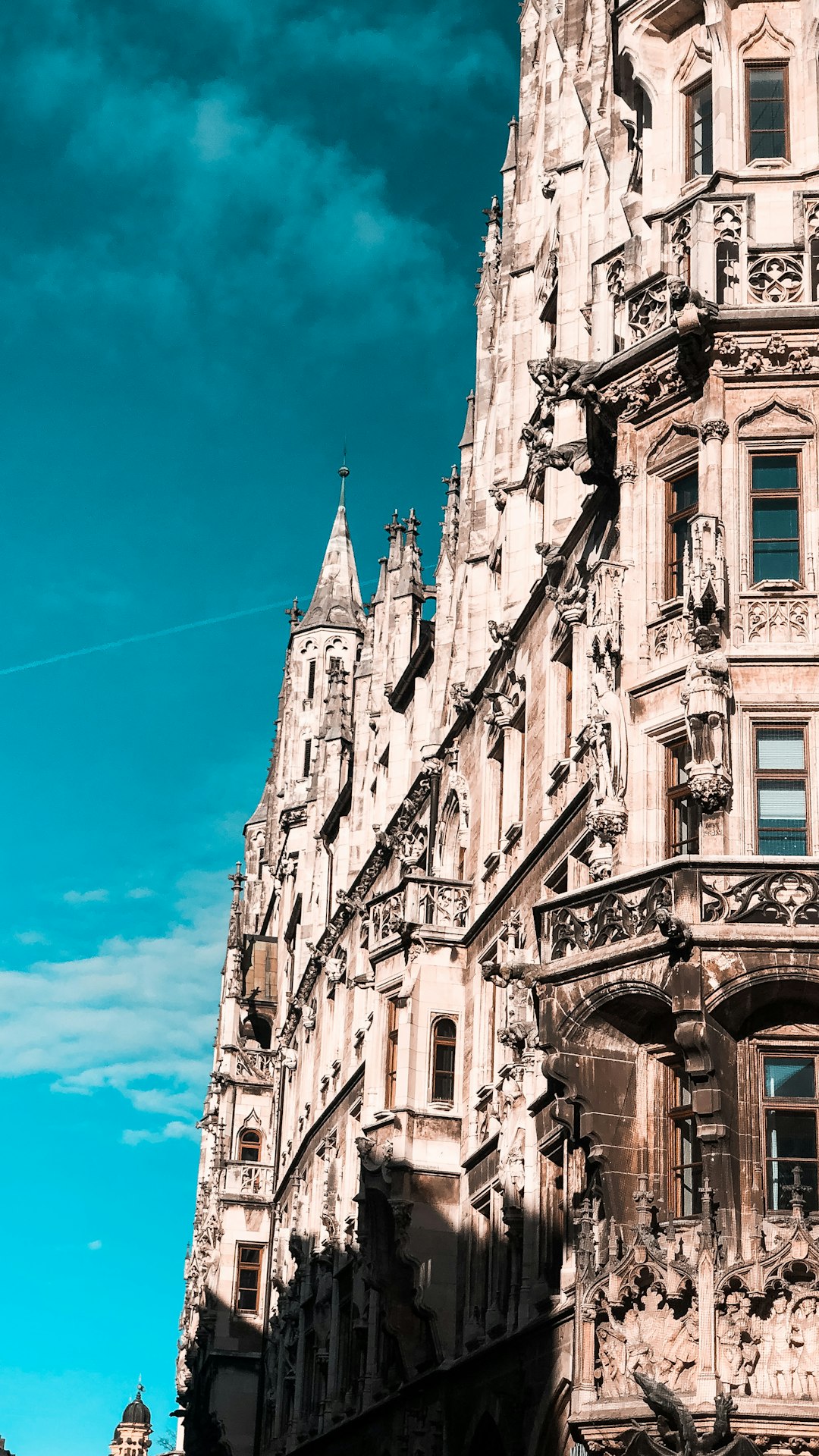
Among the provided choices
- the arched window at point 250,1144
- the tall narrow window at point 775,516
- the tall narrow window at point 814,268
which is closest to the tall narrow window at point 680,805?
the tall narrow window at point 775,516

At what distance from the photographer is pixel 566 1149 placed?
29.1 m

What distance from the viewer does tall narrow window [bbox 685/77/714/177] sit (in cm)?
3167

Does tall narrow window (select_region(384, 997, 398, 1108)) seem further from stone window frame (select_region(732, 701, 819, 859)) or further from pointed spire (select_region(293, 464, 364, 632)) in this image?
pointed spire (select_region(293, 464, 364, 632))

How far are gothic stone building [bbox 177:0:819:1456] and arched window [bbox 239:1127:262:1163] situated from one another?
28.4 m

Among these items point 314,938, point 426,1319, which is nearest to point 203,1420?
point 314,938

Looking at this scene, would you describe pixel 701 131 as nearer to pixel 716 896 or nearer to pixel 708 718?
pixel 708 718

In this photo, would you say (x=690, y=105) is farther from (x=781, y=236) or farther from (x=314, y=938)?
(x=314, y=938)

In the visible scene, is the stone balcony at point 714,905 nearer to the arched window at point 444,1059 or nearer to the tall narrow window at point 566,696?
the tall narrow window at point 566,696

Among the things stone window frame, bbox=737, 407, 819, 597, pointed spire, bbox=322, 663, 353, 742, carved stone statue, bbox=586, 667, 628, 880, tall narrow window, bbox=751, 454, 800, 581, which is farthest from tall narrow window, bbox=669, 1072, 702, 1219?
pointed spire, bbox=322, 663, 353, 742

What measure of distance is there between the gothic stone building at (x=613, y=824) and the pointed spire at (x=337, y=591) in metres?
37.7

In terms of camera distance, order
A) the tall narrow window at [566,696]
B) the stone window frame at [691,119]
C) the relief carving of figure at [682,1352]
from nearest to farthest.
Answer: the relief carving of figure at [682,1352] → the stone window frame at [691,119] → the tall narrow window at [566,696]

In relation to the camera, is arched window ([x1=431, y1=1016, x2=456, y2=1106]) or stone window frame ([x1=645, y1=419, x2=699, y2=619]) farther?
arched window ([x1=431, y1=1016, x2=456, y2=1106])

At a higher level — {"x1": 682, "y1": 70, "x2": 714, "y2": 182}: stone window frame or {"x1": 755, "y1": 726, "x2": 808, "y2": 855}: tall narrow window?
{"x1": 682, "y1": 70, "x2": 714, "y2": 182}: stone window frame

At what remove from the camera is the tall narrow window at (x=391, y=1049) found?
42.5 meters
